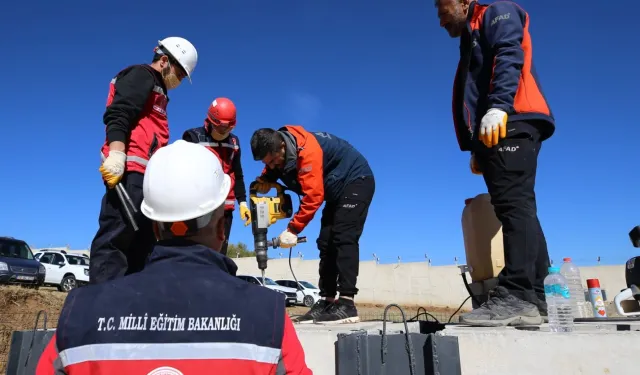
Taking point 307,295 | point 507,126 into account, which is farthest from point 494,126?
point 307,295

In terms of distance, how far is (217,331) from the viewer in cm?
117

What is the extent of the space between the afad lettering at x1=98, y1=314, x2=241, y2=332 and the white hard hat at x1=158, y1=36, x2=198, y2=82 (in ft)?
8.83

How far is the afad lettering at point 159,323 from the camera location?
1154mm

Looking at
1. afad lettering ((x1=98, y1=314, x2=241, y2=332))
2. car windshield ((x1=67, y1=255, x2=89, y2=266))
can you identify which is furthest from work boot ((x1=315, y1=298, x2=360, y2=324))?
car windshield ((x1=67, y1=255, x2=89, y2=266))

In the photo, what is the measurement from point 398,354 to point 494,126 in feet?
4.76

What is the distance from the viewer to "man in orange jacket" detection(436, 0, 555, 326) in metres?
2.73

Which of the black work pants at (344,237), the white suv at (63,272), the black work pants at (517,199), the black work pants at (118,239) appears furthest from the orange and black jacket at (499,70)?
the white suv at (63,272)

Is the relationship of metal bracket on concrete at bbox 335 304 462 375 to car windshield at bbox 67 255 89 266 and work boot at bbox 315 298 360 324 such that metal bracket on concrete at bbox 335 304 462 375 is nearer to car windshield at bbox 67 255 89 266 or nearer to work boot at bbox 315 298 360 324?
work boot at bbox 315 298 360 324

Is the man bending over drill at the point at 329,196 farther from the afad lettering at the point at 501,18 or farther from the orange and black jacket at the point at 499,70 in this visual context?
the afad lettering at the point at 501,18

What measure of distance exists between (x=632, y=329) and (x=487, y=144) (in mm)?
1210

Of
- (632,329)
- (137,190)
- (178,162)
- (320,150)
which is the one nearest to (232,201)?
(320,150)

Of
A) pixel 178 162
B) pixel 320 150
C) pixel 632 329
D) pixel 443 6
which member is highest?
pixel 443 6

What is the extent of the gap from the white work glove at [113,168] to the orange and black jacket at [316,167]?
1306mm

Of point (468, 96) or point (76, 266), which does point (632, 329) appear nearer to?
point (468, 96)
